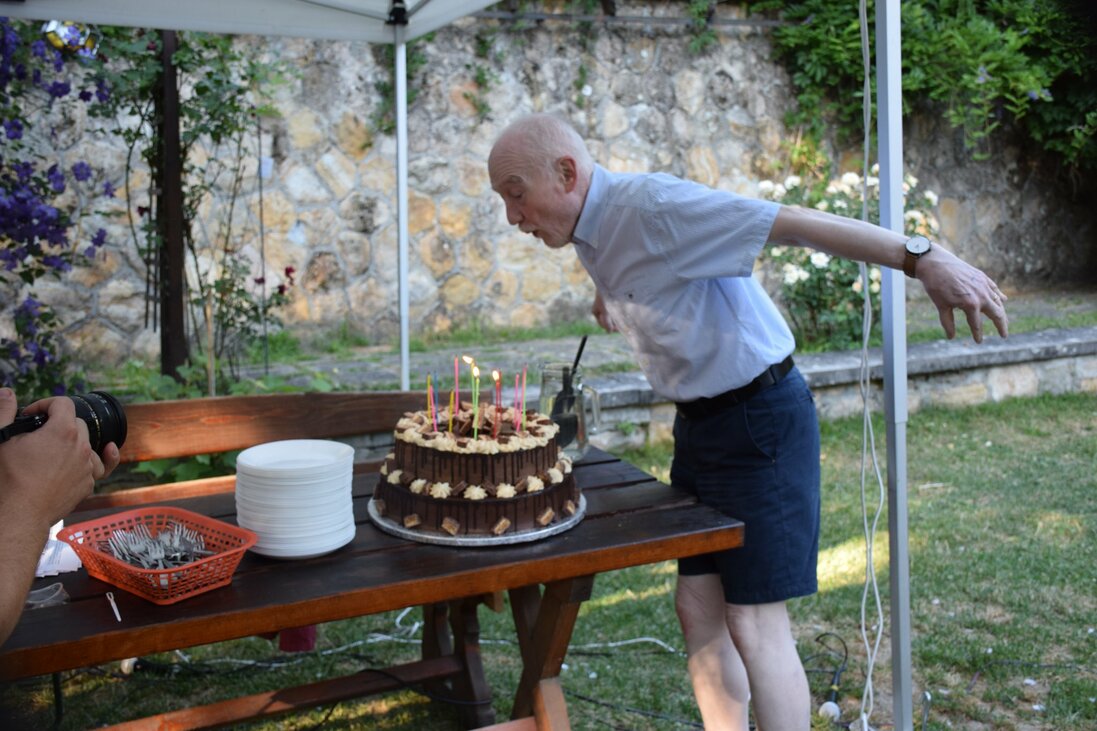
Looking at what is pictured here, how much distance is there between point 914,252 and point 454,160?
198 inches

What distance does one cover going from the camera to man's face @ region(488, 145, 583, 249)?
2154 millimetres

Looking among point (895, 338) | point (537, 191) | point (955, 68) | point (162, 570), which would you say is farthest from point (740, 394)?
point (955, 68)

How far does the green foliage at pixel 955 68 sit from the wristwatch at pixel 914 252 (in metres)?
5.89

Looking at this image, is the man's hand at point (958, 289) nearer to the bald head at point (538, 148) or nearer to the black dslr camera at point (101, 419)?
the bald head at point (538, 148)

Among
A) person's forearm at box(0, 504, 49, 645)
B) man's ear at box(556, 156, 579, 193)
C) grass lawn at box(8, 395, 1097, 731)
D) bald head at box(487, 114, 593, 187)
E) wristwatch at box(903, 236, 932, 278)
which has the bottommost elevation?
grass lawn at box(8, 395, 1097, 731)

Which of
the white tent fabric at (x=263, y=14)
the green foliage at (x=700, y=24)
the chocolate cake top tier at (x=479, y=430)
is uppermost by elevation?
the green foliage at (x=700, y=24)

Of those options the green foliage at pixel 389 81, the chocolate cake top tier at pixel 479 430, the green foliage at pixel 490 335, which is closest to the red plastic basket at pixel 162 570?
the chocolate cake top tier at pixel 479 430

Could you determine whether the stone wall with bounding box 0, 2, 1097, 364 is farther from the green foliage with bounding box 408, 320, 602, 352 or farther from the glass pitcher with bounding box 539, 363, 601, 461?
the glass pitcher with bounding box 539, 363, 601, 461

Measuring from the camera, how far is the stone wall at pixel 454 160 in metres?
5.95

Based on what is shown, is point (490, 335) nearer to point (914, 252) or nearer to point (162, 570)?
point (914, 252)

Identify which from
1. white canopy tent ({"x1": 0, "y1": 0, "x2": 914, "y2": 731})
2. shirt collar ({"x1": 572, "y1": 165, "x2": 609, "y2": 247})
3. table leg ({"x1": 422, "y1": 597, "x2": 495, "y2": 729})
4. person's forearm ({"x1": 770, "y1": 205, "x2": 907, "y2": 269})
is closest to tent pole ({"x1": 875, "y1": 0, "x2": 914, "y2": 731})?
white canopy tent ({"x1": 0, "y1": 0, "x2": 914, "y2": 731})

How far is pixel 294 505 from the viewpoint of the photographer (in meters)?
1.84

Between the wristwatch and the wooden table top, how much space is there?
59 centimetres

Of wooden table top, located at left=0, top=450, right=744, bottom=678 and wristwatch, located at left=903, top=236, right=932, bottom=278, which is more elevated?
wristwatch, located at left=903, top=236, right=932, bottom=278
